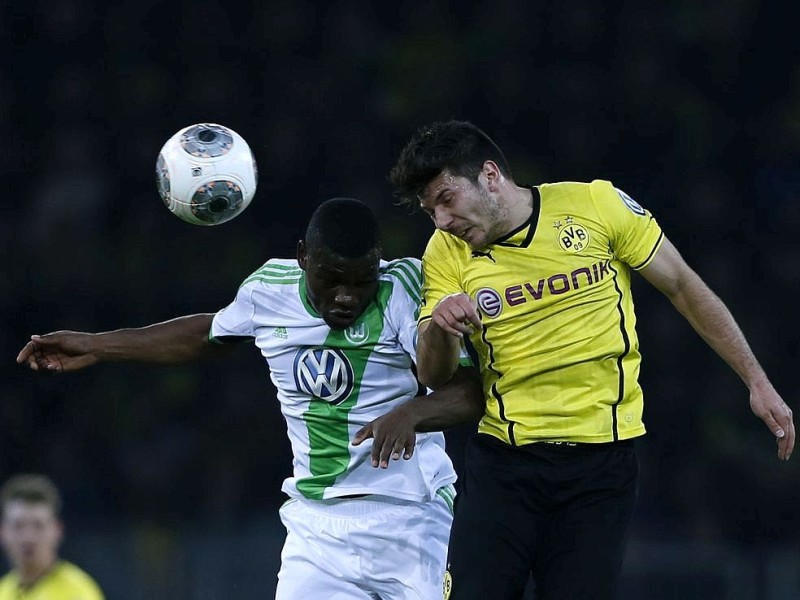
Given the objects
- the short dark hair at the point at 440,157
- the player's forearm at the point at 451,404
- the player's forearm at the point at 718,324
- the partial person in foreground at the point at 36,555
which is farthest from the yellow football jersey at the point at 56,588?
the player's forearm at the point at 718,324

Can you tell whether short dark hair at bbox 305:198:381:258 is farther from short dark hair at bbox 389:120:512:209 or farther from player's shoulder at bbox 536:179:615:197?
player's shoulder at bbox 536:179:615:197

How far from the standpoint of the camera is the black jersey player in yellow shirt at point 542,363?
160 inches

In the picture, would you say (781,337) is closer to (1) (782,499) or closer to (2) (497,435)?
(1) (782,499)

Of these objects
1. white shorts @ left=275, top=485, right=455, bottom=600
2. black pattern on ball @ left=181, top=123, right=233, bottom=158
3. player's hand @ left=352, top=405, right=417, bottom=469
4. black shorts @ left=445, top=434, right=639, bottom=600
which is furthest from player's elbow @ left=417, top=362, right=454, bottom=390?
black pattern on ball @ left=181, top=123, right=233, bottom=158

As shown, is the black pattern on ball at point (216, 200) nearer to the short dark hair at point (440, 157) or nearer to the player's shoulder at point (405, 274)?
the player's shoulder at point (405, 274)

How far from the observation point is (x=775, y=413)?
4141mm

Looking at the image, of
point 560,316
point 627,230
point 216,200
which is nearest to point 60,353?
point 216,200

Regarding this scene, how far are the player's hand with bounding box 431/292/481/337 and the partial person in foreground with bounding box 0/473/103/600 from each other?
339 centimetres

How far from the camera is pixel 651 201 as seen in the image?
859 centimetres

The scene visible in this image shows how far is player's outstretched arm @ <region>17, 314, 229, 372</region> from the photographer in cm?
455

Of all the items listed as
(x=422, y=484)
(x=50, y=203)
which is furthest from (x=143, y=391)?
(x=422, y=484)

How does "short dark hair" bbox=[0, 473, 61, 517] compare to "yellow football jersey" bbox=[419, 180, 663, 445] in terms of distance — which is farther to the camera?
"short dark hair" bbox=[0, 473, 61, 517]

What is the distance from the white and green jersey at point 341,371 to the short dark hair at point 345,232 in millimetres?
257

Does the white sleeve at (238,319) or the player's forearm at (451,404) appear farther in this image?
the white sleeve at (238,319)
